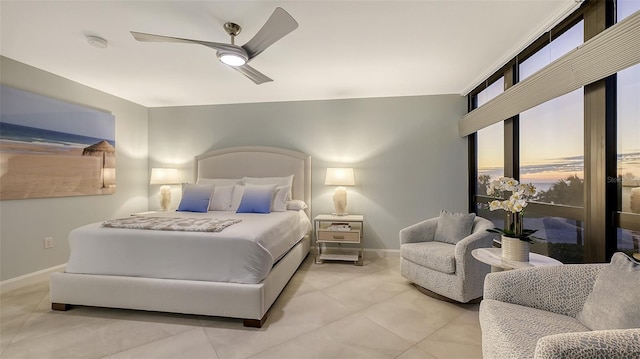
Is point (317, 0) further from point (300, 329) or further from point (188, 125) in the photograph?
point (188, 125)

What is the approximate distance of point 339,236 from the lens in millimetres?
3549

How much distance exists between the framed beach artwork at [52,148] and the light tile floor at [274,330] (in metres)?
1.16

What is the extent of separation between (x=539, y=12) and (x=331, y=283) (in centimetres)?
302

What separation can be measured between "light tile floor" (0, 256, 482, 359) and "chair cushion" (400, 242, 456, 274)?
34 cm

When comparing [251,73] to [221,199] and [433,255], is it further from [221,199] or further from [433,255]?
[433,255]

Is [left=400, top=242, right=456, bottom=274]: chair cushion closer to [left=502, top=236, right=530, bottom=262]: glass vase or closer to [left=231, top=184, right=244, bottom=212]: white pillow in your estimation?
[left=502, top=236, right=530, bottom=262]: glass vase

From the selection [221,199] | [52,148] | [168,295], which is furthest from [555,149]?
[52,148]

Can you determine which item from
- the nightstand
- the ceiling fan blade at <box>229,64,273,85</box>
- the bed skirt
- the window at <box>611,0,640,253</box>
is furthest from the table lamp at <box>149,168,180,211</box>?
the window at <box>611,0,640,253</box>

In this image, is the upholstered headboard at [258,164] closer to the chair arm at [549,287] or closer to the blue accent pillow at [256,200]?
the blue accent pillow at [256,200]

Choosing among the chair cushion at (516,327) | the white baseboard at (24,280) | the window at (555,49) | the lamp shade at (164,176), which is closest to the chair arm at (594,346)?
the chair cushion at (516,327)

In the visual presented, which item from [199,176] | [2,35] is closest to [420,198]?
[199,176]

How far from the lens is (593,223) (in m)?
1.81

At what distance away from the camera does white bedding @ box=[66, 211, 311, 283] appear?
2.11 meters

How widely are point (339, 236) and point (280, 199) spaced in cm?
96
